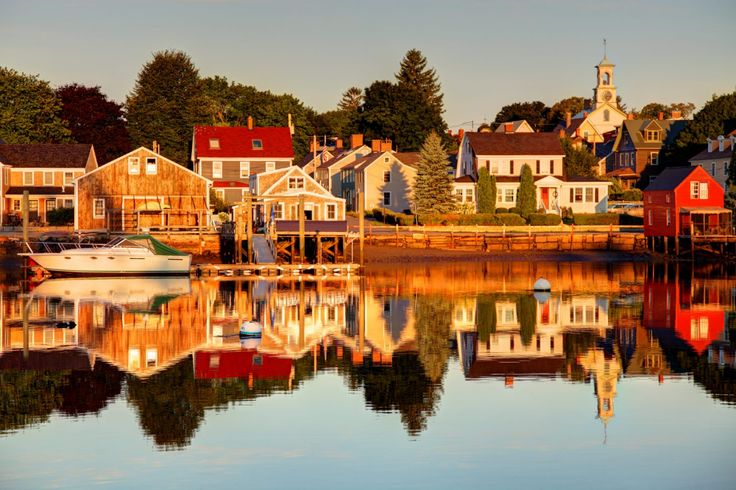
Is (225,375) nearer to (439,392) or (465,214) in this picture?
(439,392)

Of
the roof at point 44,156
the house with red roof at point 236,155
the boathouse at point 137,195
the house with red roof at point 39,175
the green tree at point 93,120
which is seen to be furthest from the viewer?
the green tree at point 93,120

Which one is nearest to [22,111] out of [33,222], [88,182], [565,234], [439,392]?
[33,222]

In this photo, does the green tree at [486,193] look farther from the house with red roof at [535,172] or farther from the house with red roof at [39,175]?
the house with red roof at [39,175]

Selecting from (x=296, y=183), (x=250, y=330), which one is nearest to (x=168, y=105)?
(x=296, y=183)

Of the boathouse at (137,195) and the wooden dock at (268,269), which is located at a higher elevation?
the boathouse at (137,195)

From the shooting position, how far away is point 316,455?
74.5ft

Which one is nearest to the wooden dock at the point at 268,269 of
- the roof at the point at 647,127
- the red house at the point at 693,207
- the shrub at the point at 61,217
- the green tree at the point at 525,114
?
the shrub at the point at 61,217

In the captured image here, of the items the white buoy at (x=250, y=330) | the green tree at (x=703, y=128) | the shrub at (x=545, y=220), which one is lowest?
the white buoy at (x=250, y=330)

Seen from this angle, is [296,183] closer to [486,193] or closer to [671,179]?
[486,193]

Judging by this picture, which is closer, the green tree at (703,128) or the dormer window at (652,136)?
the green tree at (703,128)

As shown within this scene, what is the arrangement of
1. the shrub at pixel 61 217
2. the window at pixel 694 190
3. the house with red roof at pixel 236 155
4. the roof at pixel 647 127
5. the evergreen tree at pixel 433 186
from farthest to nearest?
the roof at pixel 647 127 → the house with red roof at pixel 236 155 → the evergreen tree at pixel 433 186 → the shrub at pixel 61 217 → the window at pixel 694 190

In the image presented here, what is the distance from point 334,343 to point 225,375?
7.43 metres

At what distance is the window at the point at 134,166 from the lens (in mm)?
79812

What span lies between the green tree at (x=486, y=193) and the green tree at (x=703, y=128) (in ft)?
88.1
